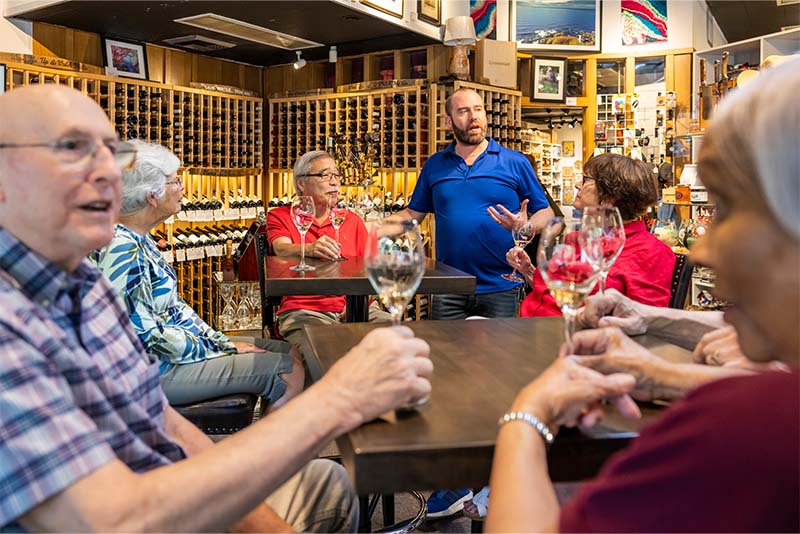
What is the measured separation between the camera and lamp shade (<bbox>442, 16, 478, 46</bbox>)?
7.44m

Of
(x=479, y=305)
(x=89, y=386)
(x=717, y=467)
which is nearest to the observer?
(x=717, y=467)

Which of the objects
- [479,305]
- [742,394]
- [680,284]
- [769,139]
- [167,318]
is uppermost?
[769,139]

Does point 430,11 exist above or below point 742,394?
above

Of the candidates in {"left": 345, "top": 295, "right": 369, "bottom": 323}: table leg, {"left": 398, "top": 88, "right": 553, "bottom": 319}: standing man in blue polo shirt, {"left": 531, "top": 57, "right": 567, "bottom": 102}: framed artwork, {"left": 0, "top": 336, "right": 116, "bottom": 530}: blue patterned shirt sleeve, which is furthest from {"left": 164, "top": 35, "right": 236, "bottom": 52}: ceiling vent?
{"left": 0, "top": 336, "right": 116, "bottom": 530}: blue patterned shirt sleeve

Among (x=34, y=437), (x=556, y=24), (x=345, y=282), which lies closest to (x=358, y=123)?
(x=556, y=24)

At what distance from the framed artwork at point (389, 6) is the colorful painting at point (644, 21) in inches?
125

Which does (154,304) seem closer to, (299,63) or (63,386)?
(63,386)

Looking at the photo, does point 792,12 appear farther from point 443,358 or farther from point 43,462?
point 43,462

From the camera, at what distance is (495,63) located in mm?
7766

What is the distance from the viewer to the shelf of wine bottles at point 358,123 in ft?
25.0

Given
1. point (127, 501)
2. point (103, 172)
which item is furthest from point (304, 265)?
point (127, 501)

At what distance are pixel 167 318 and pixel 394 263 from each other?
5.09 feet

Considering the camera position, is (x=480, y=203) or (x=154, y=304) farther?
(x=480, y=203)

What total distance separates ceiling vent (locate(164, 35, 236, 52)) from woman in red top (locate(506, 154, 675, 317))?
5.33 m
